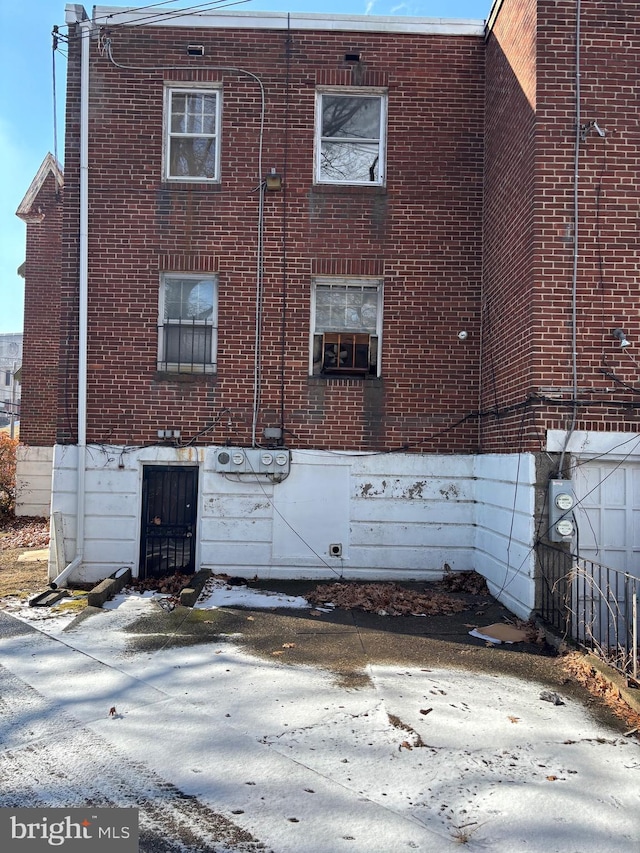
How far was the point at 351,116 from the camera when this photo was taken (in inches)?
377

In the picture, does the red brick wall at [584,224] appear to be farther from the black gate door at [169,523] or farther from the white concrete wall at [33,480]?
the white concrete wall at [33,480]

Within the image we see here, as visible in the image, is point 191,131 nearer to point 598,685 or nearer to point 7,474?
point 598,685

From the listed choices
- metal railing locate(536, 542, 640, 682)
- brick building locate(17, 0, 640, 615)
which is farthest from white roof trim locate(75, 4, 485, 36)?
metal railing locate(536, 542, 640, 682)

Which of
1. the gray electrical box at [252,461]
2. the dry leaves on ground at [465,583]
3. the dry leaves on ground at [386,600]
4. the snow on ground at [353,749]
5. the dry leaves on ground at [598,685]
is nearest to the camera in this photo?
the snow on ground at [353,749]

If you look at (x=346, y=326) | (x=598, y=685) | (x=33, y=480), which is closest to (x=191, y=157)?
(x=346, y=326)

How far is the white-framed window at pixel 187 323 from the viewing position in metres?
9.42

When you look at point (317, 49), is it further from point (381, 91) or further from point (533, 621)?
point (533, 621)

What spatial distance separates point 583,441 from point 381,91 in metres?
6.20

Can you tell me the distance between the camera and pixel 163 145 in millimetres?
9445

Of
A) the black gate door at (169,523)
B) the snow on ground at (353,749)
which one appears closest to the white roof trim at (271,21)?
the black gate door at (169,523)

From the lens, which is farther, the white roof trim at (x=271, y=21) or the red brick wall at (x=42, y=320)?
the red brick wall at (x=42, y=320)

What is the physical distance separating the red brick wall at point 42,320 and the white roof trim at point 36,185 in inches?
4.0

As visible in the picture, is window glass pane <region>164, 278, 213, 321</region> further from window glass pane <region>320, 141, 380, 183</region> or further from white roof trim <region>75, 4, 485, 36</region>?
white roof trim <region>75, 4, 485, 36</region>

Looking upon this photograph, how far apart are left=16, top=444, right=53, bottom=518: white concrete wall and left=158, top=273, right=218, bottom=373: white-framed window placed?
7.35 m
